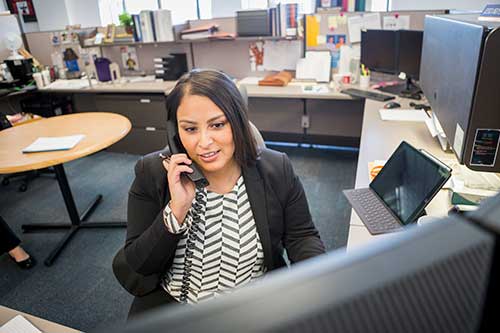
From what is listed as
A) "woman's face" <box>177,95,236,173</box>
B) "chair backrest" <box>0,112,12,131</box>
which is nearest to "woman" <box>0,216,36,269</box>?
"chair backrest" <box>0,112,12,131</box>

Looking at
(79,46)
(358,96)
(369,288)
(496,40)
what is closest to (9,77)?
(79,46)

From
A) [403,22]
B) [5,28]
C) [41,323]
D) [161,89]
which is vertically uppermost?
[5,28]

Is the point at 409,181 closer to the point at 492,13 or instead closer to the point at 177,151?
the point at 492,13

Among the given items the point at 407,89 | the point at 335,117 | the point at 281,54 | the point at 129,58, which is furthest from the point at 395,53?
the point at 129,58

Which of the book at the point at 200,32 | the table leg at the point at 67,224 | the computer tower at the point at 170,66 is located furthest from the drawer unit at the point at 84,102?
the table leg at the point at 67,224

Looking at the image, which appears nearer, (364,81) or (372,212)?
(372,212)

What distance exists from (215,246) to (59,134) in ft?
5.21

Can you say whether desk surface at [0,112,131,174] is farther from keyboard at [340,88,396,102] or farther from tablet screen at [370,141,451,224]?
keyboard at [340,88,396,102]

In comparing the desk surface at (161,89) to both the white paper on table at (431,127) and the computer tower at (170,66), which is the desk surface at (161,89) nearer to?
the computer tower at (170,66)

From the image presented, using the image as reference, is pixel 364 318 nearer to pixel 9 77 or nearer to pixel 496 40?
pixel 496 40

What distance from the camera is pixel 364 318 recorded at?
181 millimetres

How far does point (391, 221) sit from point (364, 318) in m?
1.01

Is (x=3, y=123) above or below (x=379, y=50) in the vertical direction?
below

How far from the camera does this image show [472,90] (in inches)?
35.5
